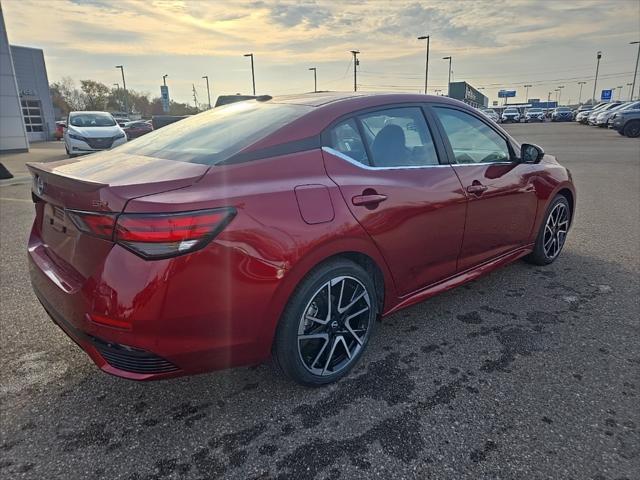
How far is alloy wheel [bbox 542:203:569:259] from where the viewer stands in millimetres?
4219

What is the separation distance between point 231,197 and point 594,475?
1.99m

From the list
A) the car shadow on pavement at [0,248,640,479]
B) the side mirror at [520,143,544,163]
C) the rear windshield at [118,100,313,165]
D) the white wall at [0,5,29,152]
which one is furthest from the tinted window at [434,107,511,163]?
the white wall at [0,5,29,152]

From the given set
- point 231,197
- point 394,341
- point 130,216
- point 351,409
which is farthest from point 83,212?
point 394,341

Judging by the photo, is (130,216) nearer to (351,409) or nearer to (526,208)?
(351,409)

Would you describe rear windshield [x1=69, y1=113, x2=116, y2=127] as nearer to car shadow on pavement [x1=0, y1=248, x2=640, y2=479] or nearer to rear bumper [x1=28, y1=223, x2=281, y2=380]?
car shadow on pavement [x1=0, y1=248, x2=640, y2=479]

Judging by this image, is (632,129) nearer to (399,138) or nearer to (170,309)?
(399,138)

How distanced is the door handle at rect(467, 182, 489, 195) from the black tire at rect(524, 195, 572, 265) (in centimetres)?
121

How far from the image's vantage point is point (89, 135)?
45.4 ft

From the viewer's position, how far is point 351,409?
2.34 m

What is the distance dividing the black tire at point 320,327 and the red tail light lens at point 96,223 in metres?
0.91

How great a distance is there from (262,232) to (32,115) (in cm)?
3675

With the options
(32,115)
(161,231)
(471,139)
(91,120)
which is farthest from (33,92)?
(161,231)

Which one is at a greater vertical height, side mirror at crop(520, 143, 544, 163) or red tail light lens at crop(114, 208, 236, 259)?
side mirror at crop(520, 143, 544, 163)

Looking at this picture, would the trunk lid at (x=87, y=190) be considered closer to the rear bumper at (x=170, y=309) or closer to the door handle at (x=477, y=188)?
the rear bumper at (x=170, y=309)
